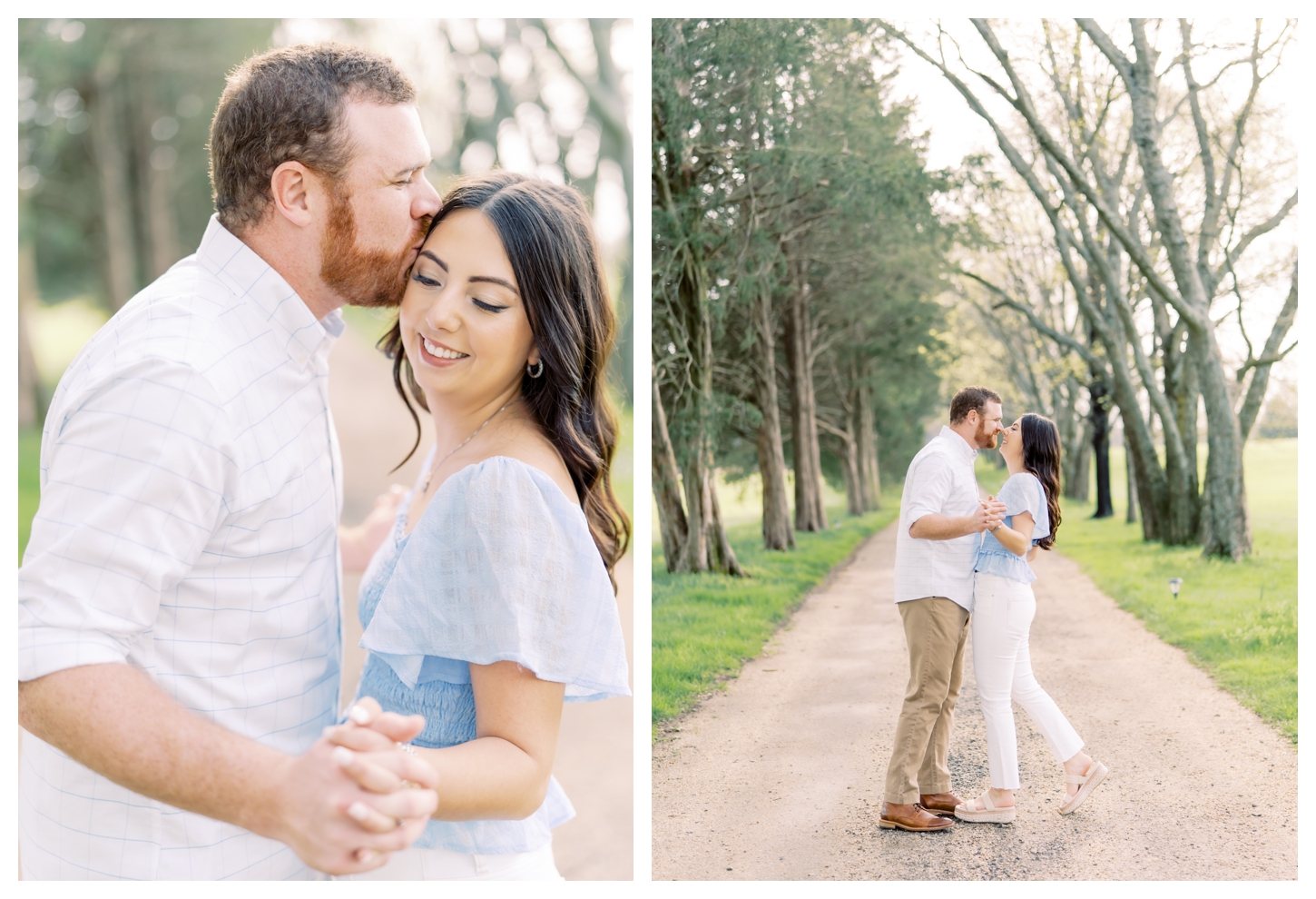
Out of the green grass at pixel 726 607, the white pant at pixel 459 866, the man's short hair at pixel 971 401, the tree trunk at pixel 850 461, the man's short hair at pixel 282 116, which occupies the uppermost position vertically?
the man's short hair at pixel 282 116

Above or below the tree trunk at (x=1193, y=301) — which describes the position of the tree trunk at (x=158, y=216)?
above

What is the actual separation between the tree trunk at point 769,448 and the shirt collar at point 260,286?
1.76 m

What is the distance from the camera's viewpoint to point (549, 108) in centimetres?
866

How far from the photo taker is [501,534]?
1604mm

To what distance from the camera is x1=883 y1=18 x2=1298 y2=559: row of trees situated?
9.59ft

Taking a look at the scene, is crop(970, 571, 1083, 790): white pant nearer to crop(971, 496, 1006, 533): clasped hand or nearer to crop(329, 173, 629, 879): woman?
crop(971, 496, 1006, 533): clasped hand

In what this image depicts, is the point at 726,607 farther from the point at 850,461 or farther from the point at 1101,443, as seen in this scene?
the point at 1101,443

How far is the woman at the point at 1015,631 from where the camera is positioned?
2684 millimetres

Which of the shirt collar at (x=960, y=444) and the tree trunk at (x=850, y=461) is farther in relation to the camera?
the tree trunk at (x=850, y=461)

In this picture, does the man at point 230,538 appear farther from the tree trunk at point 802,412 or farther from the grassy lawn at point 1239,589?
the grassy lawn at point 1239,589

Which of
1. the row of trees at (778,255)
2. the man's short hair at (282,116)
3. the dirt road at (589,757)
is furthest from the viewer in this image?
the dirt road at (589,757)

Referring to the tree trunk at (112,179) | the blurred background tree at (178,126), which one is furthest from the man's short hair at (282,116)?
the tree trunk at (112,179)

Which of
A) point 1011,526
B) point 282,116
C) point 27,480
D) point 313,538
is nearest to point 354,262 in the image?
point 282,116

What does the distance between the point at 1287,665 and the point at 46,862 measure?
132 inches
